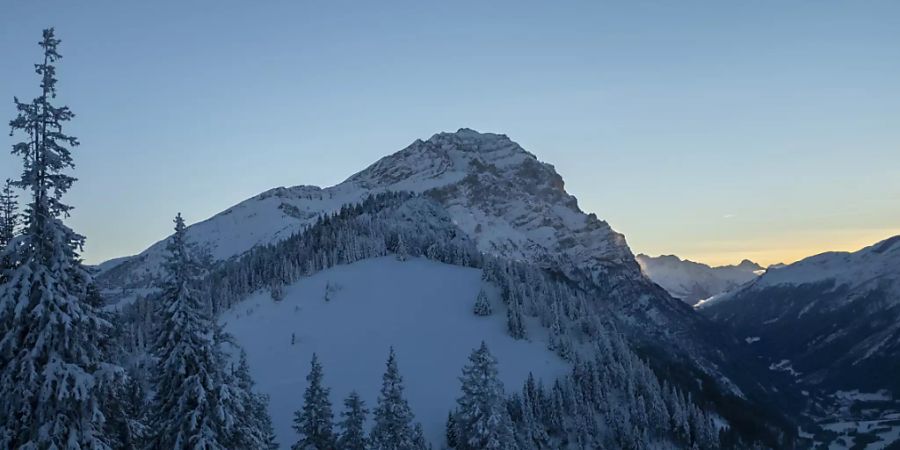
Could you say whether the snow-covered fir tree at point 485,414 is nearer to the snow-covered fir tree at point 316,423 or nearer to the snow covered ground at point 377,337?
the snow-covered fir tree at point 316,423

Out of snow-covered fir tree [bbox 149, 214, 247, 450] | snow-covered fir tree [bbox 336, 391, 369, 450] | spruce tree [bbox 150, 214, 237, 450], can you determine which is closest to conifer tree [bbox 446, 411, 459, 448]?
snow-covered fir tree [bbox 336, 391, 369, 450]

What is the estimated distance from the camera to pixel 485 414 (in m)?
58.8

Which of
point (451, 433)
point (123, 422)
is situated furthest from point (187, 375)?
point (451, 433)

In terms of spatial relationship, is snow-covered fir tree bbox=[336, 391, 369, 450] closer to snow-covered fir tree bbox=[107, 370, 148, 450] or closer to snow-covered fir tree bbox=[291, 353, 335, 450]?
snow-covered fir tree bbox=[291, 353, 335, 450]

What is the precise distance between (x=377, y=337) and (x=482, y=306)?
23.6 m

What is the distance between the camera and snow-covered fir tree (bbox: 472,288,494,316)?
149000 millimetres

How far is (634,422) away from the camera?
118562 mm

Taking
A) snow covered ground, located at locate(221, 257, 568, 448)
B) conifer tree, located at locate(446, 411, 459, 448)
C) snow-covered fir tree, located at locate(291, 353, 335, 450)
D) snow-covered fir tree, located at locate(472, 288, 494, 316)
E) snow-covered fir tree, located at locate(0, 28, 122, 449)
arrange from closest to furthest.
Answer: snow-covered fir tree, located at locate(0, 28, 122, 449) → snow-covered fir tree, located at locate(291, 353, 335, 450) → conifer tree, located at locate(446, 411, 459, 448) → snow covered ground, located at locate(221, 257, 568, 448) → snow-covered fir tree, located at locate(472, 288, 494, 316)

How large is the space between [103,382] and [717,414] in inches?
7578

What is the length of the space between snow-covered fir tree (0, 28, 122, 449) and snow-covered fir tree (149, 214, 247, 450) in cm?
591

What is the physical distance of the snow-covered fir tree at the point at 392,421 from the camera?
2453 inches

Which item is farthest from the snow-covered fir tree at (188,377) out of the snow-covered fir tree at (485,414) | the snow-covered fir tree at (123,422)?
the snow-covered fir tree at (485,414)

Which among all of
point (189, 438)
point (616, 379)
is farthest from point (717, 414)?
point (189, 438)

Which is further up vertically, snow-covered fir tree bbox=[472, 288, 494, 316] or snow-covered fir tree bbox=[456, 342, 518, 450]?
snow-covered fir tree bbox=[472, 288, 494, 316]
